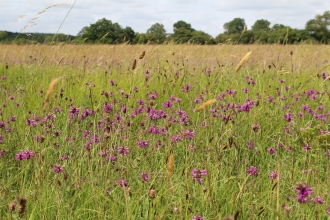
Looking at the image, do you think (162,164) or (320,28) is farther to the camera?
(320,28)

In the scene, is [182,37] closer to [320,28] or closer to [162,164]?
[320,28]

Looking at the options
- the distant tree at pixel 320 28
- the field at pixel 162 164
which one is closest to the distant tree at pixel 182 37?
the distant tree at pixel 320 28

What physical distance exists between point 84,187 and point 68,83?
2.80 m

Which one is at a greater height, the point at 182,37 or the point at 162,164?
the point at 182,37

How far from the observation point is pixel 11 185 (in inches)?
88.0

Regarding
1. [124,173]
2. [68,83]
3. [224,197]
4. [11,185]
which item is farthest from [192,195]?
[68,83]

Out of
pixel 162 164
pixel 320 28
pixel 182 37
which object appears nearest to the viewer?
pixel 162 164

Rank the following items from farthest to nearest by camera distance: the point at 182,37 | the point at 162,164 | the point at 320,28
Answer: the point at 182,37, the point at 320,28, the point at 162,164

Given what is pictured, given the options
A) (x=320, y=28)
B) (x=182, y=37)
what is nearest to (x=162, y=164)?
(x=320, y=28)

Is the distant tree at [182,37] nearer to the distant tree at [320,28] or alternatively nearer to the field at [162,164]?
the distant tree at [320,28]

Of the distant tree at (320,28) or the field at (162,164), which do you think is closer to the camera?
the field at (162,164)

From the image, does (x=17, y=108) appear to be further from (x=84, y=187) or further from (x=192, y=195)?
(x=192, y=195)

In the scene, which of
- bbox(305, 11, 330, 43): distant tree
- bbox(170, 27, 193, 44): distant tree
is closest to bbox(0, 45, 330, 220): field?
bbox(305, 11, 330, 43): distant tree

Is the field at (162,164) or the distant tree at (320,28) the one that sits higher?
the distant tree at (320,28)
